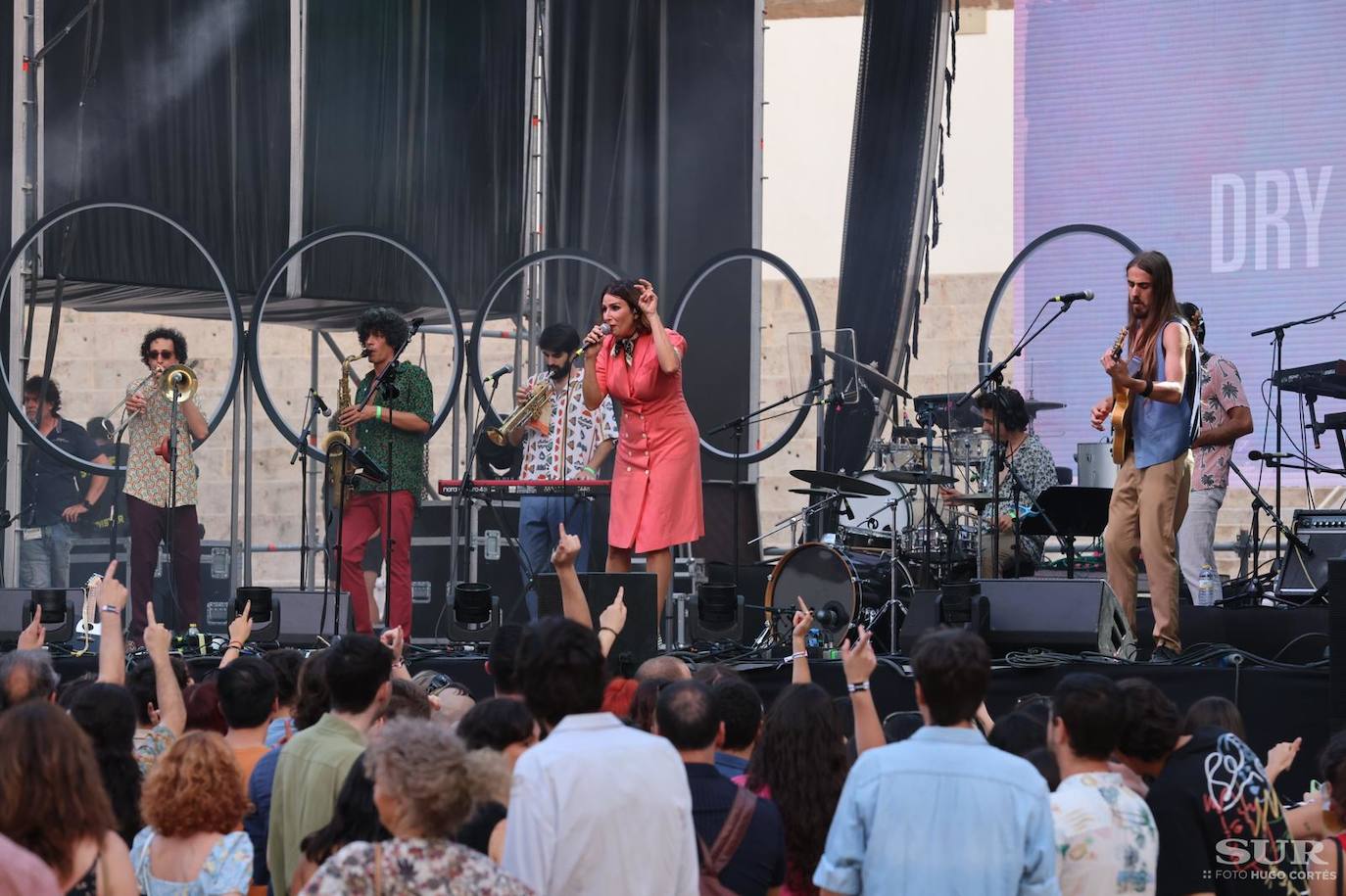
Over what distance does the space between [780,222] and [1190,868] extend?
8.30m

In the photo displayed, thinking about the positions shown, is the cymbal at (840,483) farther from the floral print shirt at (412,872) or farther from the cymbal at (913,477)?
the floral print shirt at (412,872)

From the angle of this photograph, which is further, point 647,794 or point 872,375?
point 872,375

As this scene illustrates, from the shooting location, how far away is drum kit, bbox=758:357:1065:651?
786 cm

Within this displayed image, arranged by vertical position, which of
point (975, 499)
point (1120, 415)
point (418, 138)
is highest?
point (418, 138)

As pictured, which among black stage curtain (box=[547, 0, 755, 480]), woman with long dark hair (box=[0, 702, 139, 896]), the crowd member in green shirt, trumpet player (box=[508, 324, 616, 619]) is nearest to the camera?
woman with long dark hair (box=[0, 702, 139, 896])

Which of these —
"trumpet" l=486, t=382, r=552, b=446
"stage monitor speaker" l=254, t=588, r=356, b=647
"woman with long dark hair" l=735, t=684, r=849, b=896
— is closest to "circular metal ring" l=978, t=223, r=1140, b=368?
"trumpet" l=486, t=382, r=552, b=446

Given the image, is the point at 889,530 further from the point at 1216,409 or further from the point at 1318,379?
the point at 1318,379

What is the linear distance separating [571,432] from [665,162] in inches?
95.9

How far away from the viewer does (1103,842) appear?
10.8 ft

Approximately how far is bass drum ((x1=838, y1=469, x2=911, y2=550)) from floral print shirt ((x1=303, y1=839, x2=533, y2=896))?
611 centimetres

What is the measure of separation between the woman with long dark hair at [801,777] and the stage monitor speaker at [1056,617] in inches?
131

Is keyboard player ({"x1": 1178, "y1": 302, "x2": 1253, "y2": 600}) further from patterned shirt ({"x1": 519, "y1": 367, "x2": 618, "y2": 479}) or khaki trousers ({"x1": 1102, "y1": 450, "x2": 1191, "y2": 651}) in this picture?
patterned shirt ({"x1": 519, "y1": 367, "x2": 618, "y2": 479})

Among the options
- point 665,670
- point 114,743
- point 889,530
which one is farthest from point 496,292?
point 114,743

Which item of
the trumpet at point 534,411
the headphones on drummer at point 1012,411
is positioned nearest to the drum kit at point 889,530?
the headphones on drummer at point 1012,411
